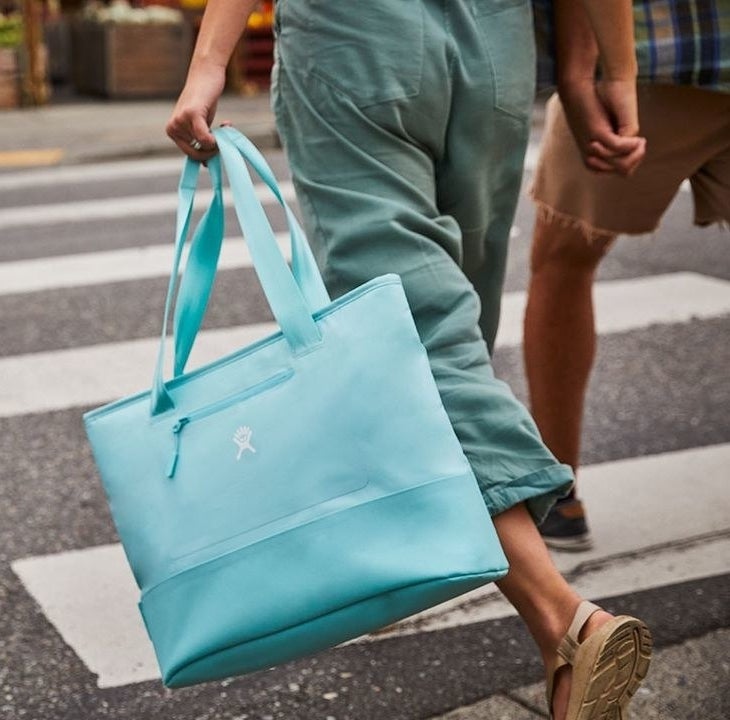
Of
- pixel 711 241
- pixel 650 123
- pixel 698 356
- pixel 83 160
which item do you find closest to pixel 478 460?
pixel 650 123

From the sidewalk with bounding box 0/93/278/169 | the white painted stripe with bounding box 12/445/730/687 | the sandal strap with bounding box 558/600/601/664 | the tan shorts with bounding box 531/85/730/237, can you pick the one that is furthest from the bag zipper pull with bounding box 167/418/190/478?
the sidewalk with bounding box 0/93/278/169

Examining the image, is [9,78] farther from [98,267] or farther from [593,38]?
[593,38]

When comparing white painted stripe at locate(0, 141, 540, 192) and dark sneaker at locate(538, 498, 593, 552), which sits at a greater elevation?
dark sneaker at locate(538, 498, 593, 552)

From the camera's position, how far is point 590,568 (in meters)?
3.29

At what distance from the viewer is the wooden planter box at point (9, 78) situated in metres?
15.0

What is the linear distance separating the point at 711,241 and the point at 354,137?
16.5 feet

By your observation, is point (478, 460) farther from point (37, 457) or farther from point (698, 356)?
point (698, 356)

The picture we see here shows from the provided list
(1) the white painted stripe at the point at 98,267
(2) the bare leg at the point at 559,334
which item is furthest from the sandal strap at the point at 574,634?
(1) the white painted stripe at the point at 98,267

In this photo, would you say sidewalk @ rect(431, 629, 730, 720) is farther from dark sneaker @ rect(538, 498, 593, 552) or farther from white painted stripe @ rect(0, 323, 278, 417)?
white painted stripe @ rect(0, 323, 278, 417)

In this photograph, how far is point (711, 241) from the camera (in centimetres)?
705

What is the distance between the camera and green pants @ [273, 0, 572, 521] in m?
2.24

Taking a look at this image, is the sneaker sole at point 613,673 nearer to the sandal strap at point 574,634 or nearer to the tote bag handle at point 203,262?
the sandal strap at point 574,634

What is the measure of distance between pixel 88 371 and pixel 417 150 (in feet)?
9.83

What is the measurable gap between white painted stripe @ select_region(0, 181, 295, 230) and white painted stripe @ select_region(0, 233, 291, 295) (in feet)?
3.20
